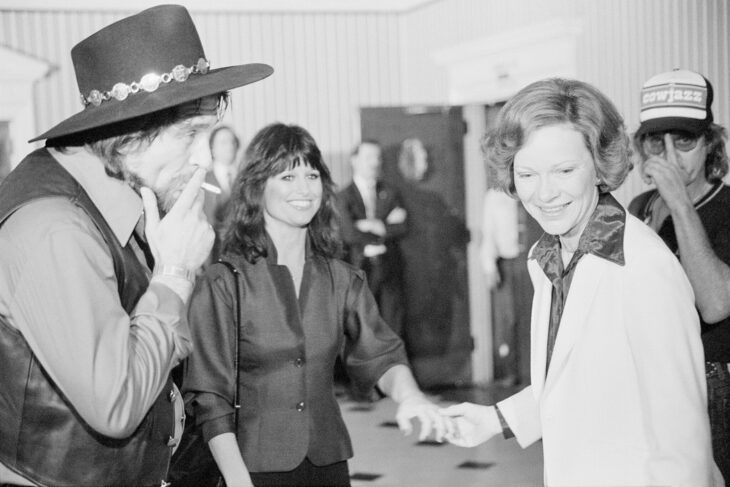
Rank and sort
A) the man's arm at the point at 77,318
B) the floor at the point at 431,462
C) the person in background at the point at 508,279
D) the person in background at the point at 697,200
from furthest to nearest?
the person in background at the point at 508,279, the floor at the point at 431,462, the person in background at the point at 697,200, the man's arm at the point at 77,318

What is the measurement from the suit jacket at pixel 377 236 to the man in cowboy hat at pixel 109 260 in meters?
5.39

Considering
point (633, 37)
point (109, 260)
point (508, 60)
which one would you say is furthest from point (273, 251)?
point (508, 60)

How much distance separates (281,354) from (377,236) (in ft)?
15.9

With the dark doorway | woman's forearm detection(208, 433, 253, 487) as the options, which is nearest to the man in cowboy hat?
woman's forearm detection(208, 433, 253, 487)

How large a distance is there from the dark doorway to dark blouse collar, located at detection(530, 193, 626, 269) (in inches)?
218

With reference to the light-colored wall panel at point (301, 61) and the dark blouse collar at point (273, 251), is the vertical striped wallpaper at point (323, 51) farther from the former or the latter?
the dark blouse collar at point (273, 251)

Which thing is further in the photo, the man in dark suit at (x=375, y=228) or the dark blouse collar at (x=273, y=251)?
the man in dark suit at (x=375, y=228)

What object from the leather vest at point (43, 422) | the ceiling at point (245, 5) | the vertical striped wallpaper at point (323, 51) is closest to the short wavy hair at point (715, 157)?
the leather vest at point (43, 422)

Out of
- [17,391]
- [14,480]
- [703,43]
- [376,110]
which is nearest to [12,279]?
[17,391]

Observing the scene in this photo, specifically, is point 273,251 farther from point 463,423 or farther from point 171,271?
point 171,271

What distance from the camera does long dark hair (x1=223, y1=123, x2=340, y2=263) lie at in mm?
2676

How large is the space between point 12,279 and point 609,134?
3.75ft

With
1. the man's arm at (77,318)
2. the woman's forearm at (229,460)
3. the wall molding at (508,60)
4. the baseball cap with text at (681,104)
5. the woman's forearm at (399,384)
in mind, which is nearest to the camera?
the man's arm at (77,318)

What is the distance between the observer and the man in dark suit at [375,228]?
7.29 meters
